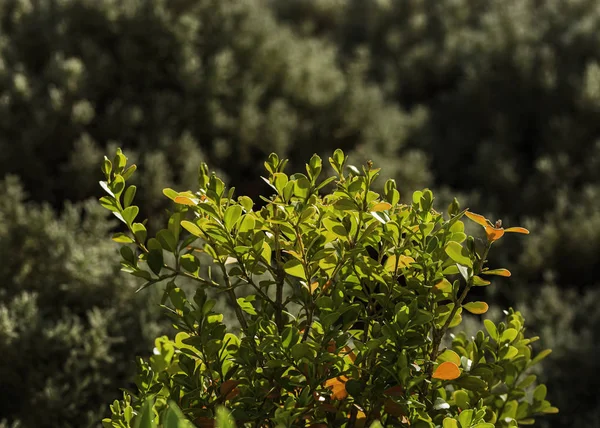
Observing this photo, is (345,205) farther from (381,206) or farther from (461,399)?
(461,399)

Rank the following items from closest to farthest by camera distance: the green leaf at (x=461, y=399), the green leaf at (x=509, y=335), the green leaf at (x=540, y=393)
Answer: the green leaf at (x=461, y=399), the green leaf at (x=509, y=335), the green leaf at (x=540, y=393)

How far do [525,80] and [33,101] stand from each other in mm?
4515

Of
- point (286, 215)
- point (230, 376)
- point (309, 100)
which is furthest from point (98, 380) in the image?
point (309, 100)

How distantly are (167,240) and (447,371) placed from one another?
75 cm

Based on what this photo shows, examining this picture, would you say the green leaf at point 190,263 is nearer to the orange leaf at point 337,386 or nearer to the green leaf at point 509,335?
the orange leaf at point 337,386

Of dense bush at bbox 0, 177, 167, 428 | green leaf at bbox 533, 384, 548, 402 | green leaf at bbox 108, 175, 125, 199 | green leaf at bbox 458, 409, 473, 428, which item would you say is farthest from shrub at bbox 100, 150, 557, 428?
dense bush at bbox 0, 177, 167, 428

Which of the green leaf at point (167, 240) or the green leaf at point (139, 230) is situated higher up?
the green leaf at point (167, 240)

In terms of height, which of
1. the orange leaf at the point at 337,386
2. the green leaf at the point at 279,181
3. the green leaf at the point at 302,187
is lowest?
the orange leaf at the point at 337,386

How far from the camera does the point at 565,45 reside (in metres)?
7.31

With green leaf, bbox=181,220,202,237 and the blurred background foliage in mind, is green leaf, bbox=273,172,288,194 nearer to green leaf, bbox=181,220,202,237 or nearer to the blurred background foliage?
green leaf, bbox=181,220,202,237

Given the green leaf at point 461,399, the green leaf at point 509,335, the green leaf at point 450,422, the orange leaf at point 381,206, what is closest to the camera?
the green leaf at point 450,422

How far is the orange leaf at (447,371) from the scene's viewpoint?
1683 mm

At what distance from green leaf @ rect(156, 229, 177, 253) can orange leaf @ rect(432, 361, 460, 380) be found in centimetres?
70

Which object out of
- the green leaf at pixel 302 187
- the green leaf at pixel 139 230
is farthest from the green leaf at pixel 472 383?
the green leaf at pixel 139 230
